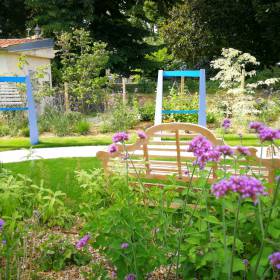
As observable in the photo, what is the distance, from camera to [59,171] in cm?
567

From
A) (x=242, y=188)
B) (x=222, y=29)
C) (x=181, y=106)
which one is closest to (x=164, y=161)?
(x=242, y=188)

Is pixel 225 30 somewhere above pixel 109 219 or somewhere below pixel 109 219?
above

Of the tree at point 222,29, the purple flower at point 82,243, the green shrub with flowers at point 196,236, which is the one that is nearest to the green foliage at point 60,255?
the green shrub with flowers at point 196,236

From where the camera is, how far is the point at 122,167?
3586mm

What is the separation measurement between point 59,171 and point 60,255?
2.97 m

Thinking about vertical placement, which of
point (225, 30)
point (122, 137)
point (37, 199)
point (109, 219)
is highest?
point (225, 30)

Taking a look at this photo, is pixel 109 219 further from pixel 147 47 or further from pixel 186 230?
pixel 147 47

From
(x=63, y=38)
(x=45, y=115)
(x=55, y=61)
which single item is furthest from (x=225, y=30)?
(x=45, y=115)

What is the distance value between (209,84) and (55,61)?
837cm

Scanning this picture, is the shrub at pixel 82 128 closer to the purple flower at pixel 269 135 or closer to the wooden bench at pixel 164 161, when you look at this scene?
the wooden bench at pixel 164 161

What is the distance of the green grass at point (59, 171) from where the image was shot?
4.51 m

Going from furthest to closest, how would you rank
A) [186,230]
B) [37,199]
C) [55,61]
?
[55,61], [37,199], [186,230]

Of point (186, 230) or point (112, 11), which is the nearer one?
point (186, 230)

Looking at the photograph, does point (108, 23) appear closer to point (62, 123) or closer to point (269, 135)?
point (62, 123)
